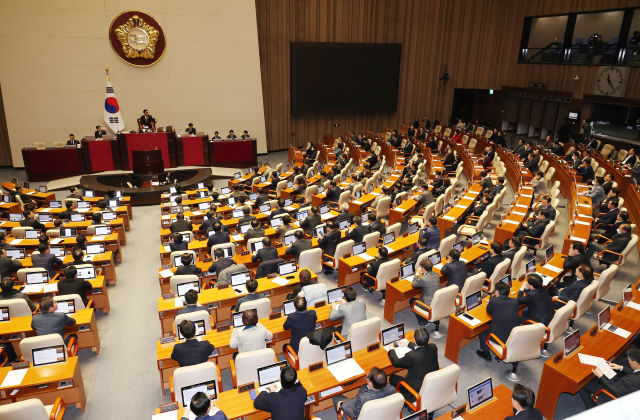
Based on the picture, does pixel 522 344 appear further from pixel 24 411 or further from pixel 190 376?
pixel 24 411

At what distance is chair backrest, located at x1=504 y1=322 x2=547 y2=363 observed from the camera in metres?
5.52

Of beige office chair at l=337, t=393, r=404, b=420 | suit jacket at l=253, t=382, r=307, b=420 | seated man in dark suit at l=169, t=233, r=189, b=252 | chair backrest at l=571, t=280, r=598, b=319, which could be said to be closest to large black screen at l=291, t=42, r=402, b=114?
seated man in dark suit at l=169, t=233, r=189, b=252

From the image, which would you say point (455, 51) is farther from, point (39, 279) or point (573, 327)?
point (39, 279)

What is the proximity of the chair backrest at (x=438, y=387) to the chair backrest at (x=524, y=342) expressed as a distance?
126 centimetres

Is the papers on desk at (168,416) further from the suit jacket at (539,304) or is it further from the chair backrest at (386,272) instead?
the suit jacket at (539,304)

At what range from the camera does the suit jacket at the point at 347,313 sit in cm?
610

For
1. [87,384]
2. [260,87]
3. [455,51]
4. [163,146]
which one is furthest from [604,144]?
[87,384]

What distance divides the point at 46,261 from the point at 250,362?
5.29 metres

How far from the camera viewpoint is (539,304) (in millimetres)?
6359

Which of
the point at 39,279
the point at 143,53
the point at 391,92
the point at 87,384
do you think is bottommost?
the point at 87,384

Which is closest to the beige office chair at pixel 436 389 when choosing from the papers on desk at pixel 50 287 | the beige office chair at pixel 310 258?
the beige office chair at pixel 310 258

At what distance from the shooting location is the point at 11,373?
16.6 feet

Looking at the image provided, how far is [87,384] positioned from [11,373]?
1.18 meters

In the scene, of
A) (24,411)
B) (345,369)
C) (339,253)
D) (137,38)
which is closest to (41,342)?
(24,411)
